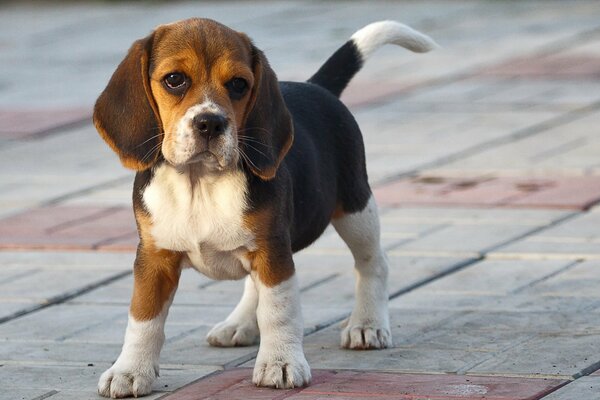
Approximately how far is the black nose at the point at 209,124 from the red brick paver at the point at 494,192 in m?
4.28

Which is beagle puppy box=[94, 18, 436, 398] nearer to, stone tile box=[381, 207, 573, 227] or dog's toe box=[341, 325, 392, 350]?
dog's toe box=[341, 325, 392, 350]

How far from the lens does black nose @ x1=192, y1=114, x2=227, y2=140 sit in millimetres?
5121

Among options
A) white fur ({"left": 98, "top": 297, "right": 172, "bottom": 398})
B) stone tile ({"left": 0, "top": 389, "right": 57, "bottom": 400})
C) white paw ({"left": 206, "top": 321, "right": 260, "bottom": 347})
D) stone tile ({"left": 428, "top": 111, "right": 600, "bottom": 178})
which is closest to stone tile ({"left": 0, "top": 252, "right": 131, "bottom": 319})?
white paw ({"left": 206, "top": 321, "right": 260, "bottom": 347})

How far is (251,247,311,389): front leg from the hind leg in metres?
0.67

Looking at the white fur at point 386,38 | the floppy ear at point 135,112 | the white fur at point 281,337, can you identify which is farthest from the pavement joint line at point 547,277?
the floppy ear at point 135,112

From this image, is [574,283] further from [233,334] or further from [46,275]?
[46,275]

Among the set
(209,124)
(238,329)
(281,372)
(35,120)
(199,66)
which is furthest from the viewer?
(35,120)

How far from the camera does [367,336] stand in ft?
20.1

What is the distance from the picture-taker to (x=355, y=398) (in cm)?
531

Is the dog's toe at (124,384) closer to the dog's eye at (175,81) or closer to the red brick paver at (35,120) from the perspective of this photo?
the dog's eye at (175,81)

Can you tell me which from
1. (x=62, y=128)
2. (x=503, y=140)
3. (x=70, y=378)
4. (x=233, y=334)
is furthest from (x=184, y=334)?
(x=62, y=128)

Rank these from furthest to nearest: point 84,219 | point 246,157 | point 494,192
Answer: point 494,192 → point 84,219 → point 246,157

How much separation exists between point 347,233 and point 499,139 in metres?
5.51

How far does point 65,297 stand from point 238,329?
4.53 feet
